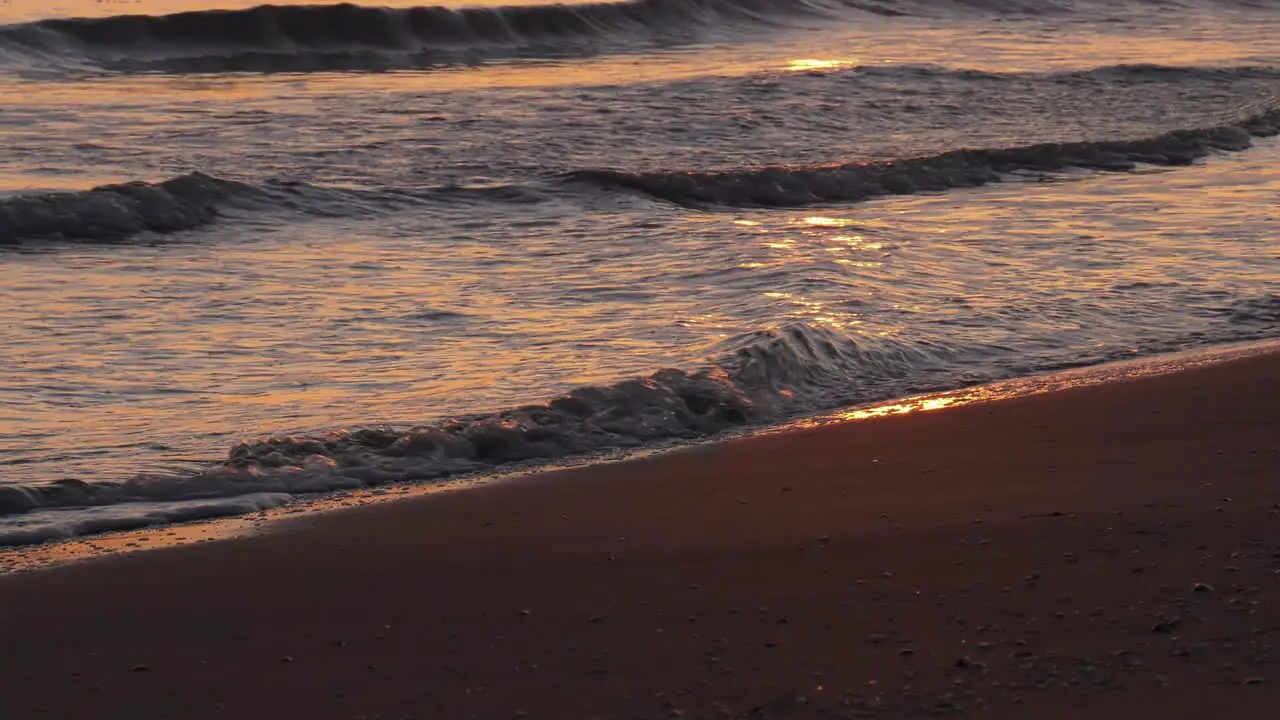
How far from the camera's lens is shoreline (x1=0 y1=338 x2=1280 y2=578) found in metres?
4.54

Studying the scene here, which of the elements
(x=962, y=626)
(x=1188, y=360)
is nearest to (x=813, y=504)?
(x=962, y=626)

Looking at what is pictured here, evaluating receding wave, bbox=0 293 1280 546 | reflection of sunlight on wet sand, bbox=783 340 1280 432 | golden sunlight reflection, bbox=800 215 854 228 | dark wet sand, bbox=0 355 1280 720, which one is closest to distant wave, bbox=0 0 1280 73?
golden sunlight reflection, bbox=800 215 854 228

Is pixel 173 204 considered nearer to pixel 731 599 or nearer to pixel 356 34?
pixel 731 599

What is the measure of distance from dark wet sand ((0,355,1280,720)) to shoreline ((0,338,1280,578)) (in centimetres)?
12

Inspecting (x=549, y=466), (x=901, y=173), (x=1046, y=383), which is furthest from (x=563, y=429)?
(x=901, y=173)

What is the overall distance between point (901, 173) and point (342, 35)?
11.2m

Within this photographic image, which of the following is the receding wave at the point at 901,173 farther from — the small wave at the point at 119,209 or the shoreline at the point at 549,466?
the shoreline at the point at 549,466

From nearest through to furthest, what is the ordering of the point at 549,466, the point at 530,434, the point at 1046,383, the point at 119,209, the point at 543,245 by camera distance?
the point at 549,466, the point at 530,434, the point at 1046,383, the point at 543,245, the point at 119,209

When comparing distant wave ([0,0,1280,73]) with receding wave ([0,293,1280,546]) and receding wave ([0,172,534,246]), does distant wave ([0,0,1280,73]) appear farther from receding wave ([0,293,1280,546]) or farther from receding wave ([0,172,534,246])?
receding wave ([0,293,1280,546])

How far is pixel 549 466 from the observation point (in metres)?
5.39

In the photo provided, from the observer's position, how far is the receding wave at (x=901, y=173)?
38.4 ft

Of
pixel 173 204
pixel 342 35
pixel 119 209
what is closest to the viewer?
pixel 119 209

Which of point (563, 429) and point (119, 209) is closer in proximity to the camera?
point (563, 429)

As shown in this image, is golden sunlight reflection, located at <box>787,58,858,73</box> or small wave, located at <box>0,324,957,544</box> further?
golden sunlight reflection, located at <box>787,58,858,73</box>
